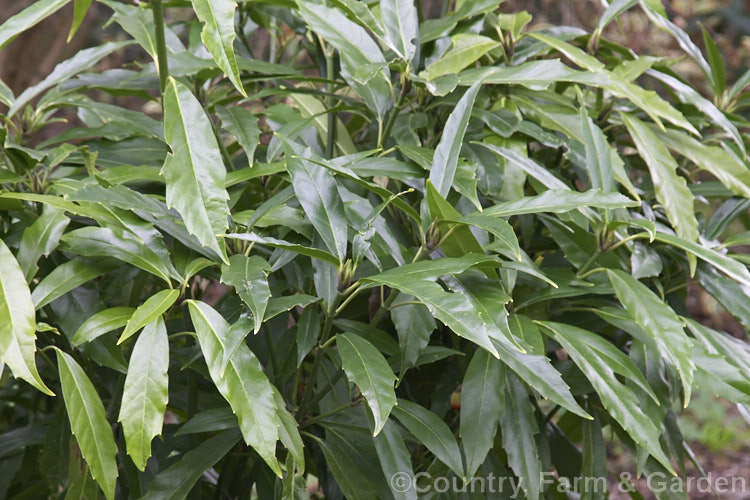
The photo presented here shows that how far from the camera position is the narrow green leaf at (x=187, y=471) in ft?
2.46

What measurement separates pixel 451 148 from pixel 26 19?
1.37 feet

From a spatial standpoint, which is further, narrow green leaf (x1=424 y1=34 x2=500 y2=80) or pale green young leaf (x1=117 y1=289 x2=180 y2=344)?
narrow green leaf (x1=424 y1=34 x2=500 y2=80)

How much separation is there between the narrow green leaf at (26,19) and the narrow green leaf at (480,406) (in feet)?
1.74

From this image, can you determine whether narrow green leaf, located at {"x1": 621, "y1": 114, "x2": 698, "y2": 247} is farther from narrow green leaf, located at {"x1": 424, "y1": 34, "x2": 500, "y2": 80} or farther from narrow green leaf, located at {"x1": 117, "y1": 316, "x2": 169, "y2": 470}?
narrow green leaf, located at {"x1": 117, "y1": 316, "x2": 169, "y2": 470}

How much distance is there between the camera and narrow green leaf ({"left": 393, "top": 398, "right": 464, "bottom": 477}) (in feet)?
2.40

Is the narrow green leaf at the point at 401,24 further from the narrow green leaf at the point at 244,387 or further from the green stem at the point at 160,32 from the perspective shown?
the narrow green leaf at the point at 244,387

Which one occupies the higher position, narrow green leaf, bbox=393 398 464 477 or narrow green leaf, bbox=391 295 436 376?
narrow green leaf, bbox=391 295 436 376

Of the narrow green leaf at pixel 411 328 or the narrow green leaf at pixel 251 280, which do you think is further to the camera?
the narrow green leaf at pixel 411 328

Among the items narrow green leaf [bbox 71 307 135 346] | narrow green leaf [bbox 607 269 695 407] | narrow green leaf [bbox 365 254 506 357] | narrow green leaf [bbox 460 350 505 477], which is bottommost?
narrow green leaf [bbox 460 350 505 477]

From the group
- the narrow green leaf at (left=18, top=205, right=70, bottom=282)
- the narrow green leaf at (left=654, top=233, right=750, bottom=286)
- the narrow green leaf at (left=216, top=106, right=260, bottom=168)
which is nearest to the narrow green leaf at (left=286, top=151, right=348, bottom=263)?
the narrow green leaf at (left=216, top=106, right=260, bottom=168)

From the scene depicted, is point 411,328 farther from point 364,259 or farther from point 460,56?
point 460,56

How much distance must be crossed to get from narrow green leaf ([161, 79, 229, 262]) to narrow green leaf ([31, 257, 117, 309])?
169mm

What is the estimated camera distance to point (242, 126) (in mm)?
837

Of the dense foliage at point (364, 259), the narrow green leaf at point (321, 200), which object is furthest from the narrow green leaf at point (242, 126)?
the narrow green leaf at point (321, 200)
